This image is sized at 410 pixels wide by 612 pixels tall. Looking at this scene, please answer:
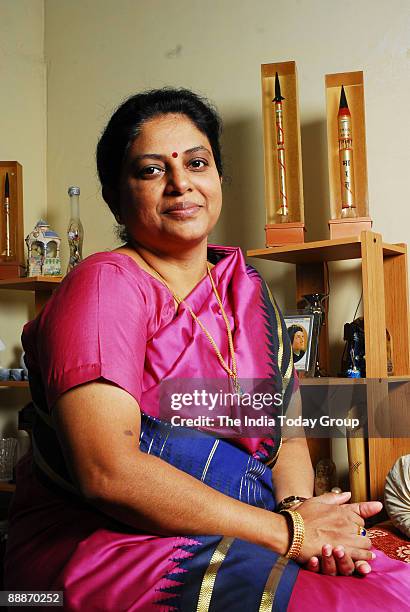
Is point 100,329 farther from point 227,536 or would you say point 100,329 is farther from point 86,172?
point 86,172

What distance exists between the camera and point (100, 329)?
3.55 feet

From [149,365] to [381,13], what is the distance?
155 cm

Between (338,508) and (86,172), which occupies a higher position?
(86,172)

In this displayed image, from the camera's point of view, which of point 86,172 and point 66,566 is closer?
point 66,566

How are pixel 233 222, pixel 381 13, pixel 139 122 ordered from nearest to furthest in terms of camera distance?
pixel 139 122 < pixel 381 13 < pixel 233 222

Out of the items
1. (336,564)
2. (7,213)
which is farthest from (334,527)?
(7,213)

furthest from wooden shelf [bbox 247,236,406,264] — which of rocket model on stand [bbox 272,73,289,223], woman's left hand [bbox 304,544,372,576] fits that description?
woman's left hand [bbox 304,544,372,576]

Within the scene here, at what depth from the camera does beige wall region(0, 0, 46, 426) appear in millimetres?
2869

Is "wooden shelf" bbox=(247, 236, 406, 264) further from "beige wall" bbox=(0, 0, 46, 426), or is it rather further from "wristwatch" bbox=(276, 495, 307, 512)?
"beige wall" bbox=(0, 0, 46, 426)

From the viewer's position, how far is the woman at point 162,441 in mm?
999

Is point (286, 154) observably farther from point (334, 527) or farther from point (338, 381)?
point (334, 527)

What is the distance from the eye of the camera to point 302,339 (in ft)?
6.82

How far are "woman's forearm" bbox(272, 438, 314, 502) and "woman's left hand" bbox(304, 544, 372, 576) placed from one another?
318 millimetres

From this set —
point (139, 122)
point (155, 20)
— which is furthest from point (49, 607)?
point (155, 20)
